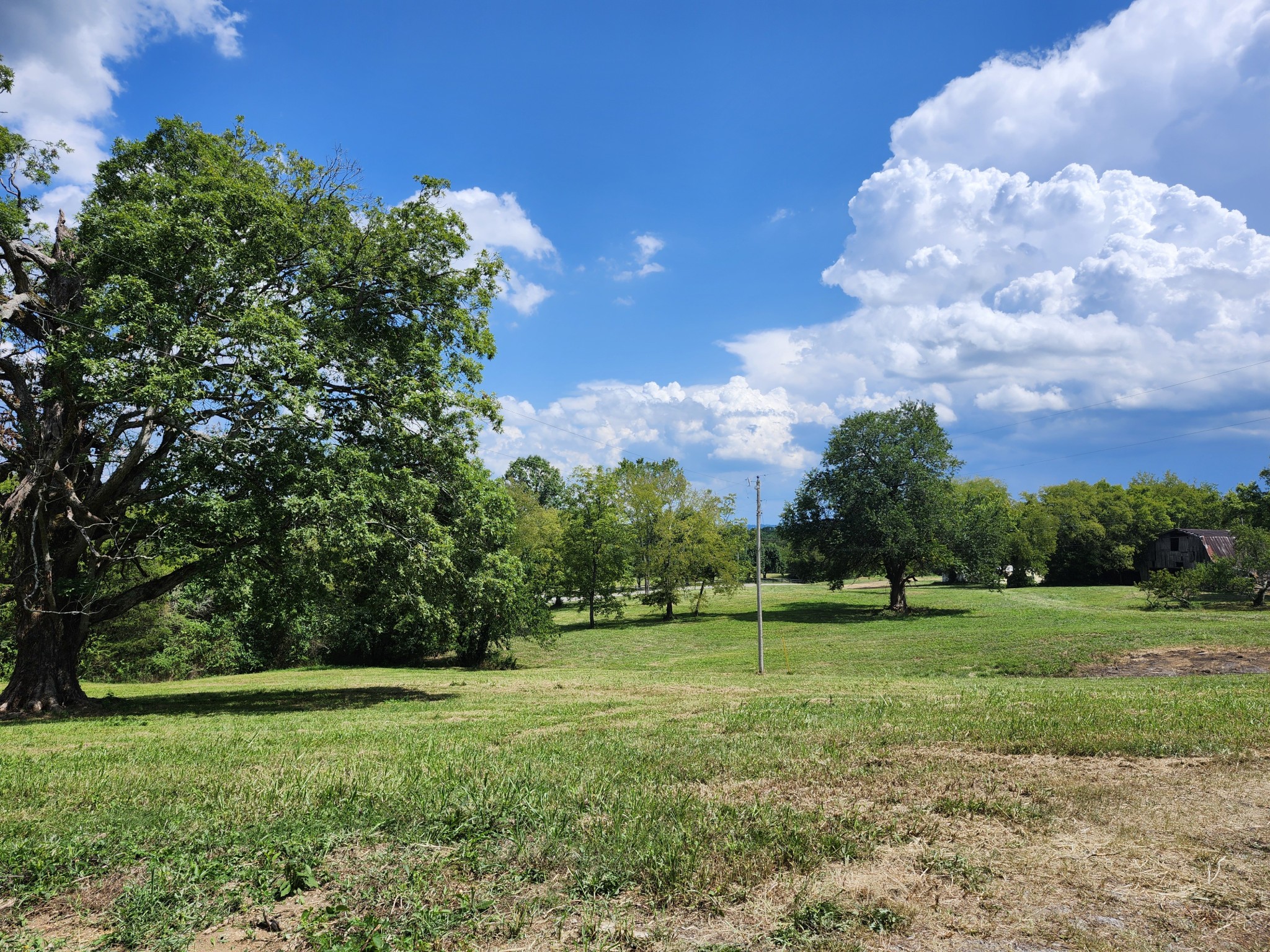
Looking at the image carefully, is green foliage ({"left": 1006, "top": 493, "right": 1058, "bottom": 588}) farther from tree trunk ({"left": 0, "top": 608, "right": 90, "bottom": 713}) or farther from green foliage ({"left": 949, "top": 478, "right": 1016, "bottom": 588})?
tree trunk ({"left": 0, "top": 608, "right": 90, "bottom": 713})

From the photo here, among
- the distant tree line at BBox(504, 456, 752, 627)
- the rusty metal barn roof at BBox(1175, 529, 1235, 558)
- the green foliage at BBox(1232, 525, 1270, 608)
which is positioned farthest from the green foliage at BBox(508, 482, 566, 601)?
the rusty metal barn roof at BBox(1175, 529, 1235, 558)

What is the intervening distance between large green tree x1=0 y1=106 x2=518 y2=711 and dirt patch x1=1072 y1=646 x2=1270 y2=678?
1694cm

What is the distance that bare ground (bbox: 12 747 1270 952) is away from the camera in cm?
390

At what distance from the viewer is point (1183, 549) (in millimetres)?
70500

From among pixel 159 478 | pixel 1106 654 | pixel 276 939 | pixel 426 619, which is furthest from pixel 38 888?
pixel 1106 654

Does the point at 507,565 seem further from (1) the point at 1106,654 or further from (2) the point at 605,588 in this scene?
(2) the point at 605,588

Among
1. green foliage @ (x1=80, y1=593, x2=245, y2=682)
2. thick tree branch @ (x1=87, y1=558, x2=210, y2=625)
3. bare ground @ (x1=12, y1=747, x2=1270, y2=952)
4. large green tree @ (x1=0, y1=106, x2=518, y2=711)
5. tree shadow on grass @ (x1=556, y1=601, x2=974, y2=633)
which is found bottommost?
tree shadow on grass @ (x1=556, y1=601, x2=974, y2=633)

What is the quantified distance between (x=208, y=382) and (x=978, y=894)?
49.9 ft

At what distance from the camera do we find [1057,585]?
7850 centimetres

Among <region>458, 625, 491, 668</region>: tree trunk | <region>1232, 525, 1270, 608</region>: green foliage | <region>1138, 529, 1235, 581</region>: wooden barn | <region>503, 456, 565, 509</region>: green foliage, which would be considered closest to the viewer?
<region>458, 625, 491, 668</region>: tree trunk

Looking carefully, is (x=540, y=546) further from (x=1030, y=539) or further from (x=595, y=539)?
(x=1030, y=539)

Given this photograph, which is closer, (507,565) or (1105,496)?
(507,565)

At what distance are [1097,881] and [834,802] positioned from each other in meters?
2.07

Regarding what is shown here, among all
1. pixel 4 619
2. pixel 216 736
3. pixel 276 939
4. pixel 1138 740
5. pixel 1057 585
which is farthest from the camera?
pixel 1057 585
